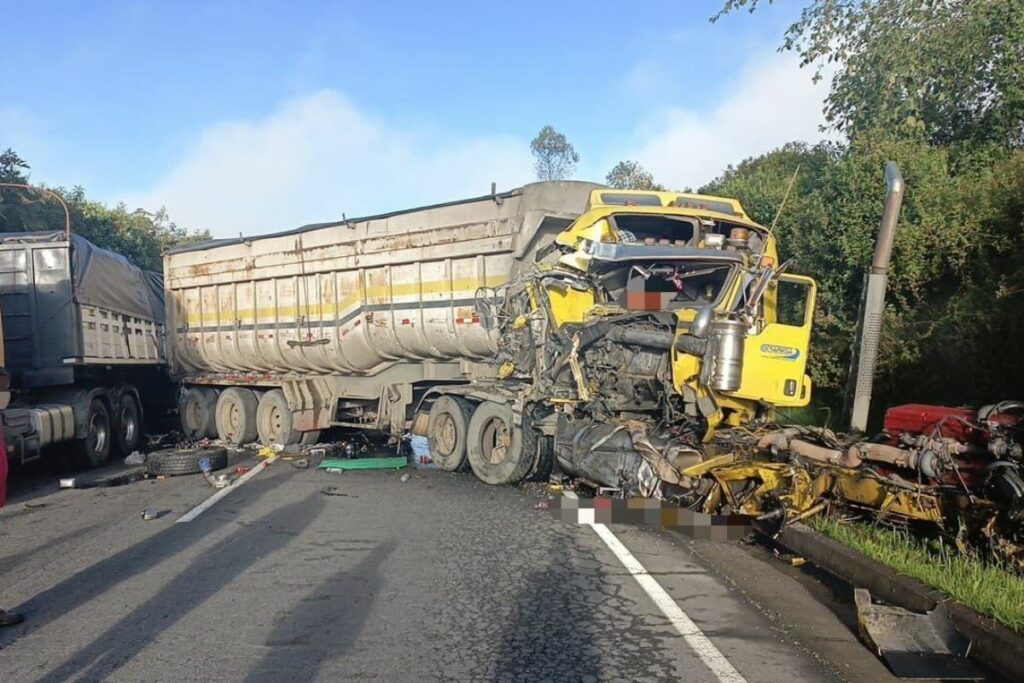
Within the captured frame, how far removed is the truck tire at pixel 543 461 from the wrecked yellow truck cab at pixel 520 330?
0.02 metres

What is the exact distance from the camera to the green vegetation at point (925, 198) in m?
9.16

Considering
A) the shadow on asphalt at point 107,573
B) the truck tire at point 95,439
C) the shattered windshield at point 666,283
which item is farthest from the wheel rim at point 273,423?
the shattered windshield at point 666,283

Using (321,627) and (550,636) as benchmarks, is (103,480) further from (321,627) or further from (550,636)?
(550,636)

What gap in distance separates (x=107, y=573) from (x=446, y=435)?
18.9ft

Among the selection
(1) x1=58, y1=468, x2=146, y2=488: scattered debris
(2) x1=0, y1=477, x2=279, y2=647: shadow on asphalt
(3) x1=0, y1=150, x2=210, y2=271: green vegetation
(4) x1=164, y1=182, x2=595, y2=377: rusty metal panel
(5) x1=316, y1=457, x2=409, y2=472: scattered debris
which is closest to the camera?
(2) x1=0, y1=477, x2=279, y2=647: shadow on asphalt

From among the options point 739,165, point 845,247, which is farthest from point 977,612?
point 739,165

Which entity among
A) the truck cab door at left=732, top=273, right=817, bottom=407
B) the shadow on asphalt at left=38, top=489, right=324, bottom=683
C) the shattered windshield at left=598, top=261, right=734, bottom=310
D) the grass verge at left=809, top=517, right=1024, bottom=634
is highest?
the shattered windshield at left=598, top=261, right=734, bottom=310

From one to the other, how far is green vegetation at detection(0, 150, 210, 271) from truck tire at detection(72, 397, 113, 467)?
11.0m

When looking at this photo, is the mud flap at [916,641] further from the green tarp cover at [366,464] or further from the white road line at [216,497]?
the green tarp cover at [366,464]

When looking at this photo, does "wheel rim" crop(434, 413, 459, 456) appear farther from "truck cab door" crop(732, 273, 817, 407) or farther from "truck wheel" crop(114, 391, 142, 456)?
"truck wheel" crop(114, 391, 142, 456)

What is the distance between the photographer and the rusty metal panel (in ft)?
35.6

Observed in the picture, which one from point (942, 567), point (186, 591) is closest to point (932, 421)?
point (942, 567)

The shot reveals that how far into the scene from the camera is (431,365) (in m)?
12.4

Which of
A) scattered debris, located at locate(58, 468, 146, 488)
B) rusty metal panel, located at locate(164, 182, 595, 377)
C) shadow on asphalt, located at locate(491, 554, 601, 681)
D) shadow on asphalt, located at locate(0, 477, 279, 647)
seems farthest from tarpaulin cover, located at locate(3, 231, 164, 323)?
shadow on asphalt, located at locate(491, 554, 601, 681)
